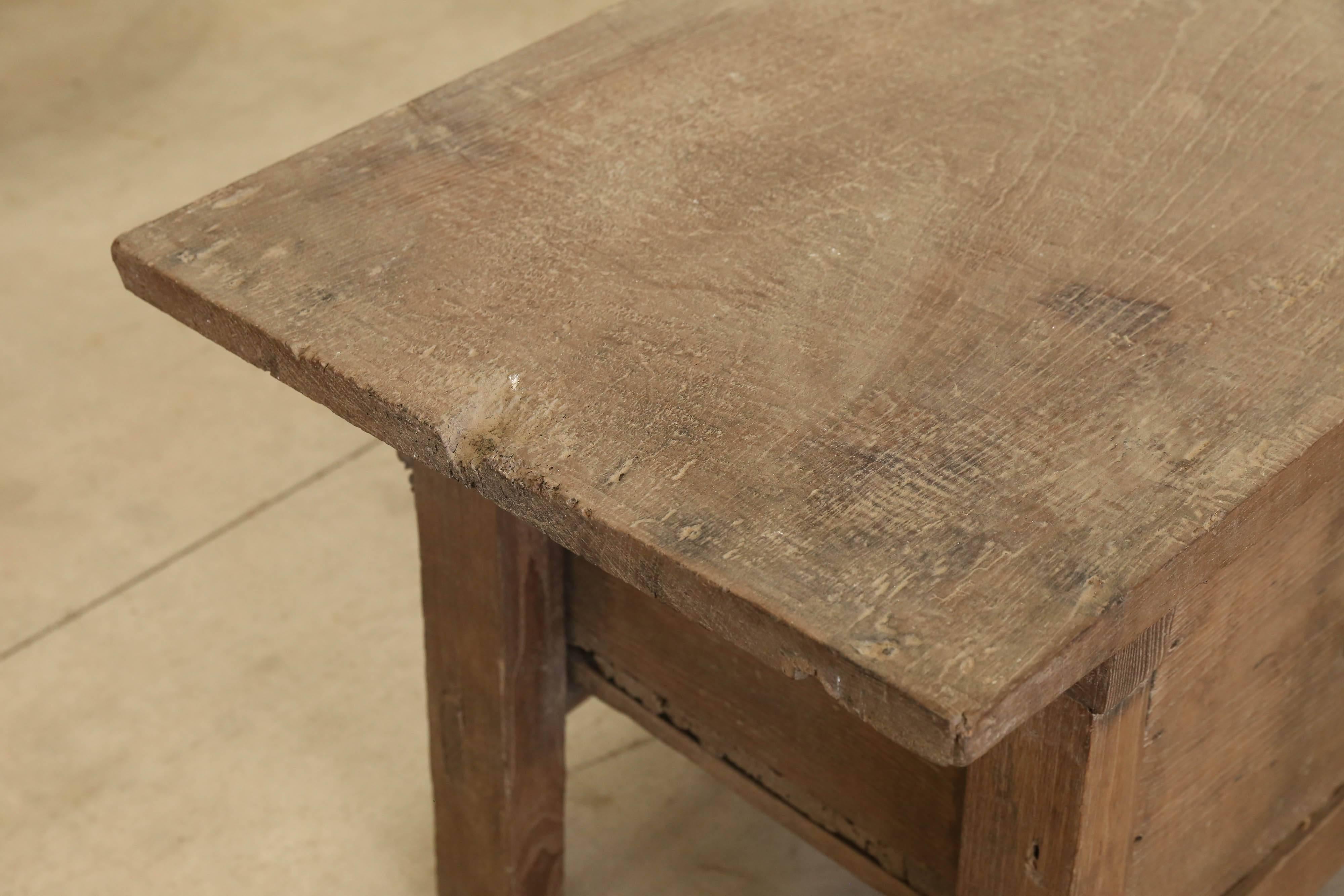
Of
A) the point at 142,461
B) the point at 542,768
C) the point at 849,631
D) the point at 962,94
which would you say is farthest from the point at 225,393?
the point at 849,631

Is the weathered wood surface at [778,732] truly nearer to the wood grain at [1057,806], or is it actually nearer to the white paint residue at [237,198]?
the wood grain at [1057,806]

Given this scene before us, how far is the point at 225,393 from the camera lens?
7.09 feet

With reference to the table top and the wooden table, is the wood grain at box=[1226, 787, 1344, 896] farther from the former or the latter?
the table top

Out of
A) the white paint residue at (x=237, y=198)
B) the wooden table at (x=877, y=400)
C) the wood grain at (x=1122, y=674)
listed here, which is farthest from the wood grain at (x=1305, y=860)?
the white paint residue at (x=237, y=198)

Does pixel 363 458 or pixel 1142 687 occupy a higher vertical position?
pixel 1142 687

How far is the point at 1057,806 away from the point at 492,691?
1.55 feet

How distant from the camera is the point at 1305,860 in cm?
126

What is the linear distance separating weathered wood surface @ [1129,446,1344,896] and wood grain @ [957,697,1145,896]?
39 mm

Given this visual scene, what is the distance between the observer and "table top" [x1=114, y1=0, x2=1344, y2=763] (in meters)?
0.77

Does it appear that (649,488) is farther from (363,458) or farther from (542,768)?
(363,458)

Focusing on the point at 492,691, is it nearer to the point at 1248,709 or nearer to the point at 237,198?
the point at 237,198

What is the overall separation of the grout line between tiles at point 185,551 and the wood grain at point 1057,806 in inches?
43.0

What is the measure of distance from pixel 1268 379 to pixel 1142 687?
0.18 meters

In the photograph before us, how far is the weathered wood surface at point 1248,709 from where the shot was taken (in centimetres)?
97
